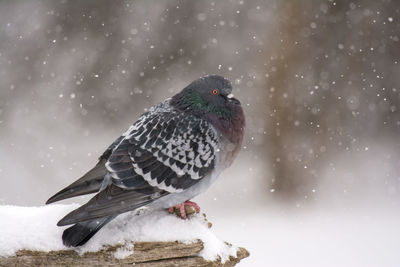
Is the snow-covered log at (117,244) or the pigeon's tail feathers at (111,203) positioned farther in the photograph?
the snow-covered log at (117,244)

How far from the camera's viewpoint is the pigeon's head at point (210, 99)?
3.98 meters

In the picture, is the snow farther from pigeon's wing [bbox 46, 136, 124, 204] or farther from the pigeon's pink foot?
pigeon's wing [bbox 46, 136, 124, 204]

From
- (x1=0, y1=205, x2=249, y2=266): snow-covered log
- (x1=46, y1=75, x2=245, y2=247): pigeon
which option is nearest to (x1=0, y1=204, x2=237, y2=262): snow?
(x1=0, y1=205, x2=249, y2=266): snow-covered log

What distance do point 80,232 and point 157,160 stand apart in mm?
739

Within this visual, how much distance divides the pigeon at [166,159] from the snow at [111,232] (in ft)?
0.46

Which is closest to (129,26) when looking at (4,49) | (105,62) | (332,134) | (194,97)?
(105,62)

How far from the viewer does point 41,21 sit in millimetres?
8492

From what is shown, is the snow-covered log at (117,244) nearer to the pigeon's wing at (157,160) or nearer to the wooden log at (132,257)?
the wooden log at (132,257)

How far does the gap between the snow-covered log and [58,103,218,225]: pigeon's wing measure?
1.09 feet

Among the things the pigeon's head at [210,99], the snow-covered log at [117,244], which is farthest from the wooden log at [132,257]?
the pigeon's head at [210,99]

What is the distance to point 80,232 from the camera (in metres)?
3.45

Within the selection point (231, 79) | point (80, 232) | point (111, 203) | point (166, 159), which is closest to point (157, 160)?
point (166, 159)

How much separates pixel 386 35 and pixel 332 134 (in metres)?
1.75

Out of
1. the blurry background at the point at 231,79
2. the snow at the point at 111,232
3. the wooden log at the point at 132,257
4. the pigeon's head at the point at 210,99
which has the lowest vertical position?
the wooden log at the point at 132,257
